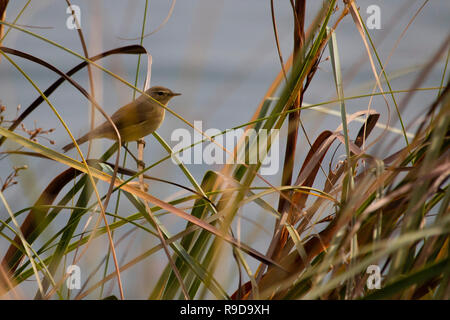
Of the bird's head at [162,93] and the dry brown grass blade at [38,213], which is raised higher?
the bird's head at [162,93]

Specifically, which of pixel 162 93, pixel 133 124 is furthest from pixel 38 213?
pixel 162 93

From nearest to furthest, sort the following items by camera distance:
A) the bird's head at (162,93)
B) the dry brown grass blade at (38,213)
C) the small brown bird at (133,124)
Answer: the dry brown grass blade at (38,213), the small brown bird at (133,124), the bird's head at (162,93)

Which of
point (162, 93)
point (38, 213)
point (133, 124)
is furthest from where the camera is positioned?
point (162, 93)

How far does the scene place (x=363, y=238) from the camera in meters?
1.18

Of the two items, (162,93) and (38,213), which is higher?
(162,93)

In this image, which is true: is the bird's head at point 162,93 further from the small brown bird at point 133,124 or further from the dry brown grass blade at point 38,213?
the dry brown grass blade at point 38,213

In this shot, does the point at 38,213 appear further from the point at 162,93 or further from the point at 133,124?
the point at 162,93

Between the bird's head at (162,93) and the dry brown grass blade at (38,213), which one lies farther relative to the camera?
the bird's head at (162,93)

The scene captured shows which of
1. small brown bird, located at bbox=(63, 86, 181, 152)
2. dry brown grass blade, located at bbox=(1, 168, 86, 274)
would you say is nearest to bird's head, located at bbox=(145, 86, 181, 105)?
small brown bird, located at bbox=(63, 86, 181, 152)

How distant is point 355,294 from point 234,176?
509mm

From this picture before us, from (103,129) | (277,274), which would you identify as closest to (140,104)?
(103,129)

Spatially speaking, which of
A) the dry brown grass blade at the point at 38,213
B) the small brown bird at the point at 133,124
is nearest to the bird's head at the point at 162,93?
the small brown bird at the point at 133,124

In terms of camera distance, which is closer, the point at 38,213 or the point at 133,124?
the point at 38,213

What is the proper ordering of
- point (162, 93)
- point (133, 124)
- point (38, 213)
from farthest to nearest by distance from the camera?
point (162, 93) → point (133, 124) → point (38, 213)
